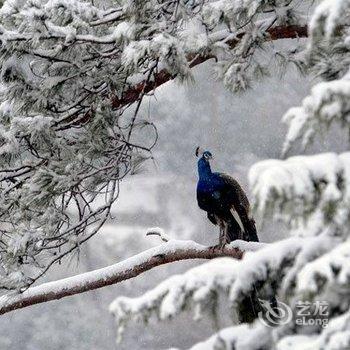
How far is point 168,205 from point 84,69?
7792 mm

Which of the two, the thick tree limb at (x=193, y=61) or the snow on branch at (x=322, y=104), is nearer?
the snow on branch at (x=322, y=104)

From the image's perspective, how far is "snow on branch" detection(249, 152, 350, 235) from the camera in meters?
1.18

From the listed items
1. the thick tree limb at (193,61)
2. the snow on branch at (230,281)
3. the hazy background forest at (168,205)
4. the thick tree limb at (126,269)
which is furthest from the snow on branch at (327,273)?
the hazy background forest at (168,205)

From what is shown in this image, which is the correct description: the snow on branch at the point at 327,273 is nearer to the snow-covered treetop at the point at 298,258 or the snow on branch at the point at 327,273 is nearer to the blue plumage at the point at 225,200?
the snow-covered treetop at the point at 298,258

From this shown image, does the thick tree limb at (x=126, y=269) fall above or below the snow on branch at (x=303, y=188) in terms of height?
below

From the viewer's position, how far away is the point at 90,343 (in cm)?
1004

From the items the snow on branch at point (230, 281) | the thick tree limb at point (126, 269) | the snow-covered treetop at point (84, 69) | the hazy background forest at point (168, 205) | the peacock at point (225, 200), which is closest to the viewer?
the snow on branch at point (230, 281)

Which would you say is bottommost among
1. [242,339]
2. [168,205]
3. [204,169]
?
[168,205]

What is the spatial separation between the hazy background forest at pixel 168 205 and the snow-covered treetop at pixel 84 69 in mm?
6083

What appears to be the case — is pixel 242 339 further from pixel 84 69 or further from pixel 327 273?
pixel 84 69

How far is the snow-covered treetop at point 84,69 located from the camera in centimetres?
260

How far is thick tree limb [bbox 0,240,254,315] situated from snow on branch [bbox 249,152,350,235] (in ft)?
6.04

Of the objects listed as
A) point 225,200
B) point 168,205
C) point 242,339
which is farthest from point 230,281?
point 168,205

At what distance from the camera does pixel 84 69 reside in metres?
2.94
